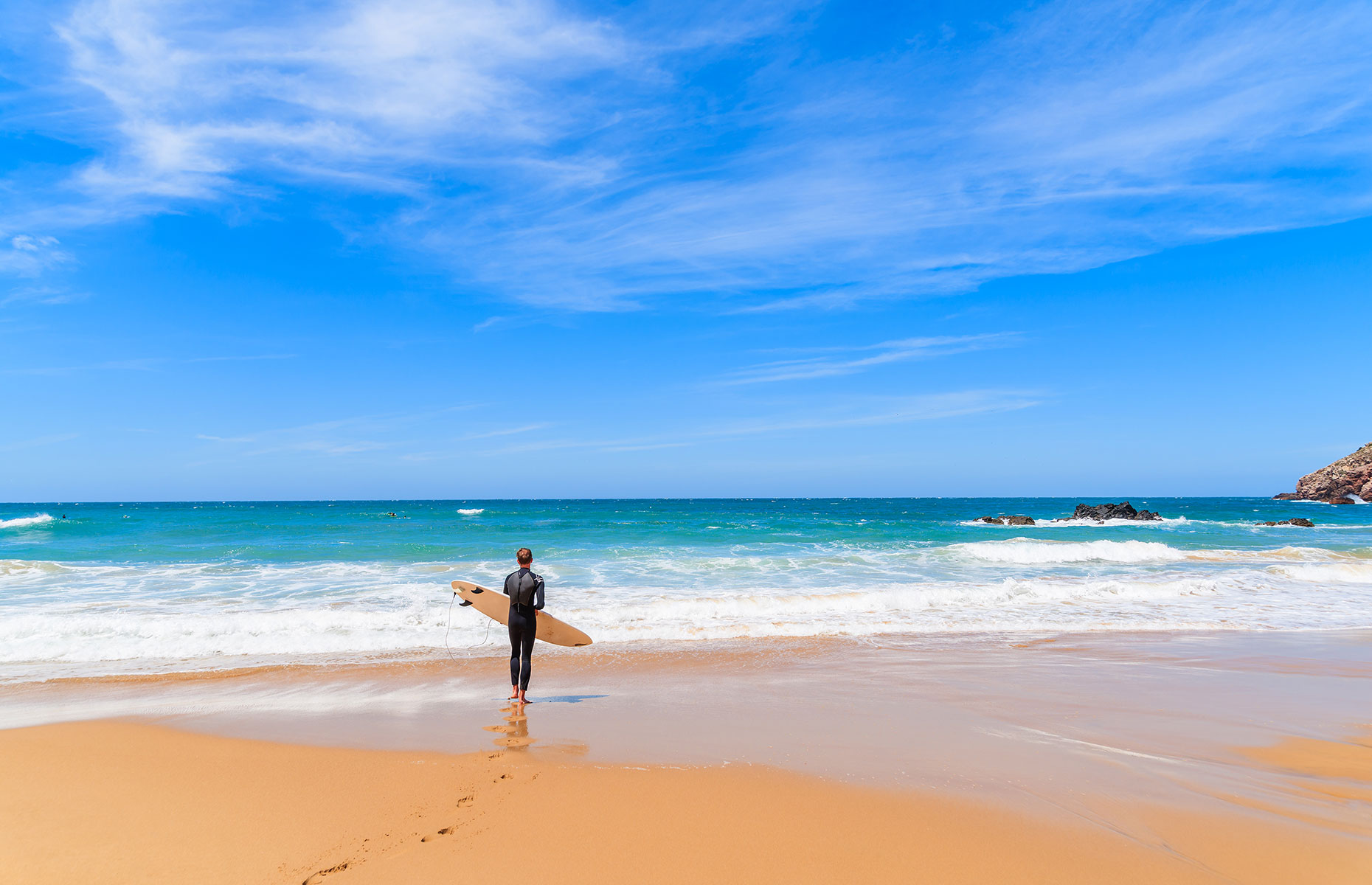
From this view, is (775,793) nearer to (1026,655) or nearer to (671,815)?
(671,815)

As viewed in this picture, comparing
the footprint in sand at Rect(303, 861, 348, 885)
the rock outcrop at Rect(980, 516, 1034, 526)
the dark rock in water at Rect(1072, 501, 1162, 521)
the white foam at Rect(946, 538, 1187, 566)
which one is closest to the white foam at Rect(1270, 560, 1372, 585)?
the white foam at Rect(946, 538, 1187, 566)

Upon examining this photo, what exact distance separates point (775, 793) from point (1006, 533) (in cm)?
4049

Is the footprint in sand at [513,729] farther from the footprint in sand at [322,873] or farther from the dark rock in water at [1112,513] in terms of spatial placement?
the dark rock in water at [1112,513]

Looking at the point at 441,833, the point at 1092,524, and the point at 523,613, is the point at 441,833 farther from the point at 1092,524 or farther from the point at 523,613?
the point at 1092,524

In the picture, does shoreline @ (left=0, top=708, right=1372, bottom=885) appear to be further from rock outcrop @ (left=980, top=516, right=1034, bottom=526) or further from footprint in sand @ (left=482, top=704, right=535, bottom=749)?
rock outcrop @ (left=980, top=516, right=1034, bottom=526)

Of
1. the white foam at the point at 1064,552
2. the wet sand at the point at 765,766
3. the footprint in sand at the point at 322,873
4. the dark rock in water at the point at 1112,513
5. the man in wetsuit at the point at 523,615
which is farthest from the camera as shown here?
the dark rock in water at the point at 1112,513

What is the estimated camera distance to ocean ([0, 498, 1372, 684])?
10859 millimetres

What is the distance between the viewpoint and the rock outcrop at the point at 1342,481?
7969cm

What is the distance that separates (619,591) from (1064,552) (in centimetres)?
1934

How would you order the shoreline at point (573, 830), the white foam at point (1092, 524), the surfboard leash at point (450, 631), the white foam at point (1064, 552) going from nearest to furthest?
the shoreline at point (573, 830) → the surfboard leash at point (450, 631) → the white foam at point (1064, 552) → the white foam at point (1092, 524)

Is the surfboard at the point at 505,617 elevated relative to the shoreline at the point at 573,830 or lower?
Result: elevated

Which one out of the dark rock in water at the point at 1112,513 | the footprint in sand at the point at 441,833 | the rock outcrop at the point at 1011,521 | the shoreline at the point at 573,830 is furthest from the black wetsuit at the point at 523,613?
the dark rock in water at the point at 1112,513

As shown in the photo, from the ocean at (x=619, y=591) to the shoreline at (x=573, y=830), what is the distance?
4.82 metres

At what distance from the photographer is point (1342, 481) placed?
83.6 metres
